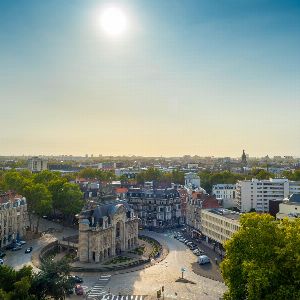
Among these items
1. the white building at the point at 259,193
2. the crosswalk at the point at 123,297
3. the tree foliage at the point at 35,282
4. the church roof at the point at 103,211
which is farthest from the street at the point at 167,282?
the white building at the point at 259,193

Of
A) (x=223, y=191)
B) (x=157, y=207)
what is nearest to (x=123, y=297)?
(x=157, y=207)

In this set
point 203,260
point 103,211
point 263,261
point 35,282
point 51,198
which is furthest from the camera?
point 51,198

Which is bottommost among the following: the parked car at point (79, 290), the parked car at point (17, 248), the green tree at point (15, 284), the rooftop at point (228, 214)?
the parked car at point (79, 290)

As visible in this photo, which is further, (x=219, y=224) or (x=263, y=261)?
(x=219, y=224)

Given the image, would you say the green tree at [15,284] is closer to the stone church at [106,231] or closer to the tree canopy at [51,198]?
the stone church at [106,231]

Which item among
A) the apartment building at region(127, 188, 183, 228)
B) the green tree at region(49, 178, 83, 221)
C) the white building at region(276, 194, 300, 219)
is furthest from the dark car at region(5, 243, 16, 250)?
the white building at region(276, 194, 300, 219)

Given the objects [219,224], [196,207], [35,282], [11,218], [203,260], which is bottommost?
[203,260]

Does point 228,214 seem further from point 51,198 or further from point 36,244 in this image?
point 51,198
